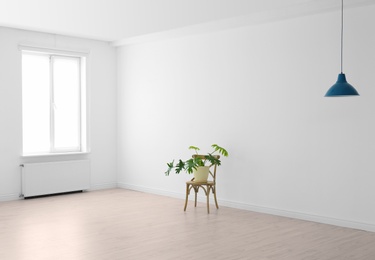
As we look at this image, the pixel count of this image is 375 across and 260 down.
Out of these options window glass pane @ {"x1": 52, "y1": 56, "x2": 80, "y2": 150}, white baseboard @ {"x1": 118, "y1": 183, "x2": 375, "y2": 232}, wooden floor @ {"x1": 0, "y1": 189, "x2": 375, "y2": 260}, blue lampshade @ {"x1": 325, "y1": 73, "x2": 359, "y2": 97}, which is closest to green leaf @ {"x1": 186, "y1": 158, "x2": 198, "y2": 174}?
wooden floor @ {"x1": 0, "y1": 189, "x2": 375, "y2": 260}

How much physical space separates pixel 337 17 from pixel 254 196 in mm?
2849

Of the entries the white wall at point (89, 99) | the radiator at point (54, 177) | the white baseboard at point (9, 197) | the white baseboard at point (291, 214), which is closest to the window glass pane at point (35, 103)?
the white wall at point (89, 99)

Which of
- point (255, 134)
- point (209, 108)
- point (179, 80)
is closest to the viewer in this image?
point (255, 134)

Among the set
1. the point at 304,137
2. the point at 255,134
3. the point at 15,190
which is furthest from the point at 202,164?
the point at 15,190

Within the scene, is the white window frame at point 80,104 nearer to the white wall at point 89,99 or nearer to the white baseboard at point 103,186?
the white wall at point 89,99

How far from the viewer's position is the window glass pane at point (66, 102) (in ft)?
28.8

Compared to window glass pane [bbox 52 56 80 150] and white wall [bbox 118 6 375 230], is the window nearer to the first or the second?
window glass pane [bbox 52 56 80 150]

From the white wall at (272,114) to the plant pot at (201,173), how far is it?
53 cm

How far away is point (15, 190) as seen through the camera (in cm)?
811

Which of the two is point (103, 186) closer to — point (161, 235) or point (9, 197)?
point (9, 197)

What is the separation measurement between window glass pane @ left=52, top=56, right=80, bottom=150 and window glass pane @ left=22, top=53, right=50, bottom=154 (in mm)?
170

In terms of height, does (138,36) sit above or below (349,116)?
above

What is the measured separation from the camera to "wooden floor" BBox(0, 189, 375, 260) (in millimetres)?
4820

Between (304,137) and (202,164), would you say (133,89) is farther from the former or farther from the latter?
(304,137)
